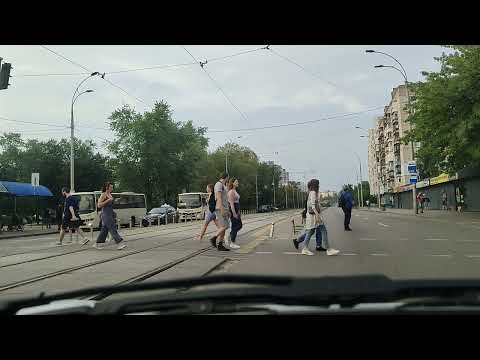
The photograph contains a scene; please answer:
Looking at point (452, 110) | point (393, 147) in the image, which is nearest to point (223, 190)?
point (452, 110)

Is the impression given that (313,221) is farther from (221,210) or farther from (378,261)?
(221,210)

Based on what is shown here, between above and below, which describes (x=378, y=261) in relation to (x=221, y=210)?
below

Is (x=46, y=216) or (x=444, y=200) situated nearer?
(x=46, y=216)

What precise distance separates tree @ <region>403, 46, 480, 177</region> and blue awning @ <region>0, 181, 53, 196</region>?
840 inches

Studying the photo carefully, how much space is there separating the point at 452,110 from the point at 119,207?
18716 mm

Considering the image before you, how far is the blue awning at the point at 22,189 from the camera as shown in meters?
23.6

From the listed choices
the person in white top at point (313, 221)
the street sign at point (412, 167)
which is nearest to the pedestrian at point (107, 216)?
the person in white top at point (313, 221)

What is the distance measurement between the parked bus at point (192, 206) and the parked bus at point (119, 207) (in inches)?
455

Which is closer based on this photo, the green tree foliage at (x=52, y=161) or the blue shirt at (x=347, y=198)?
the blue shirt at (x=347, y=198)

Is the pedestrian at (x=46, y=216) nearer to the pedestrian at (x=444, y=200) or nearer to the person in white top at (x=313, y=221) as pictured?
the person in white top at (x=313, y=221)

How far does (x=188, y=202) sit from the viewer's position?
4034 cm

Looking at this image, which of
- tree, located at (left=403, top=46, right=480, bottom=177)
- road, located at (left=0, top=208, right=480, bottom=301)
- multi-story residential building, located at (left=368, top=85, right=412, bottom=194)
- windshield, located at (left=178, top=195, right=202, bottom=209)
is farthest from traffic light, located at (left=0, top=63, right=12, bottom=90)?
multi-story residential building, located at (left=368, top=85, right=412, bottom=194)
